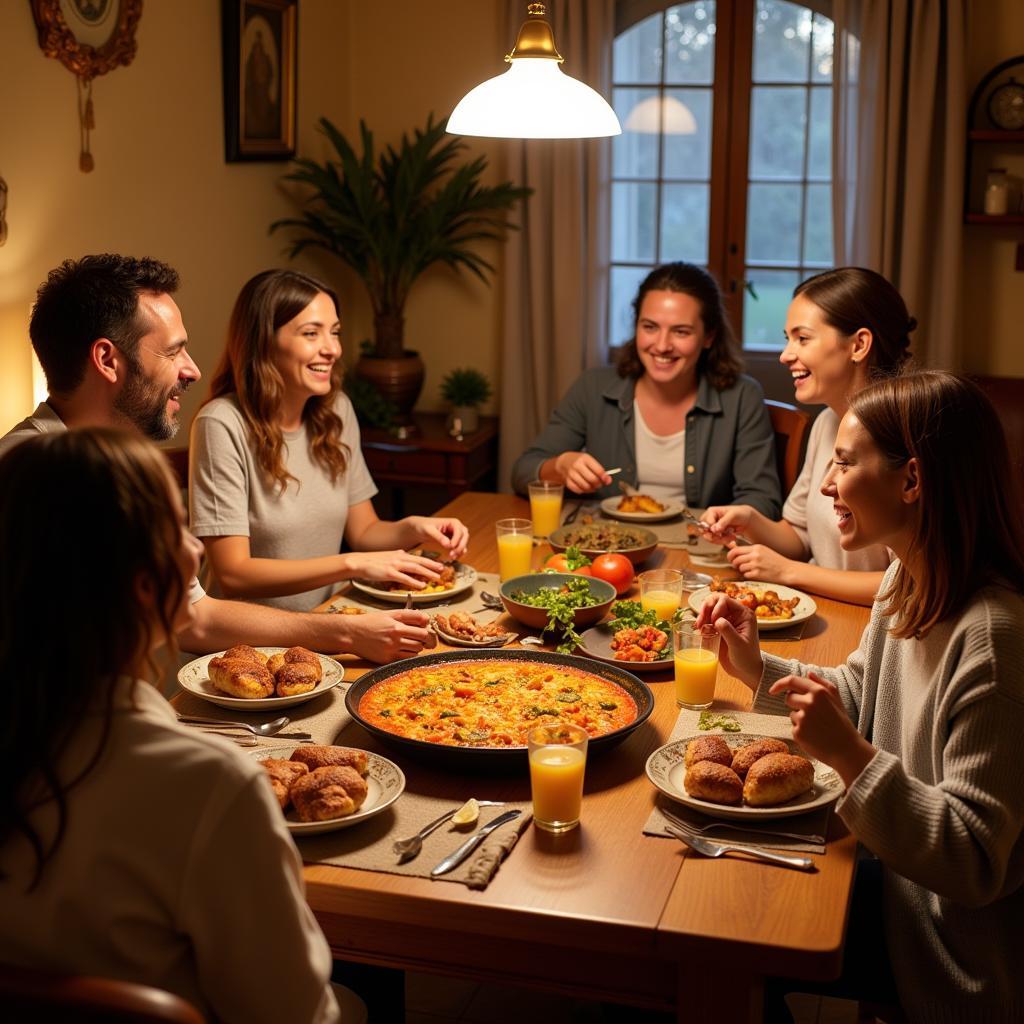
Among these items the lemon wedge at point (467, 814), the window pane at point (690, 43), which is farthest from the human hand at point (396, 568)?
the window pane at point (690, 43)

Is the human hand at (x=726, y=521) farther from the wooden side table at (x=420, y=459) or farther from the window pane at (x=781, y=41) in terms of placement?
the window pane at (x=781, y=41)

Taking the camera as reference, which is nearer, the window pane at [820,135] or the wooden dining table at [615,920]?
the wooden dining table at [615,920]

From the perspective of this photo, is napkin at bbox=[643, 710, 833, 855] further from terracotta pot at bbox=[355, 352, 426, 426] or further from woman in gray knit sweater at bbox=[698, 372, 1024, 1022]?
terracotta pot at bbox=[355, 352, 426, 426]

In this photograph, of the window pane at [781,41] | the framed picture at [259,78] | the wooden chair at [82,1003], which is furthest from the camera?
the window pane at [781,41]

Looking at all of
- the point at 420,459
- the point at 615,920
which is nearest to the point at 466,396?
the point at 420,459

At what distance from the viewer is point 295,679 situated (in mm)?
1953

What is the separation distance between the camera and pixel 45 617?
1.12 meters

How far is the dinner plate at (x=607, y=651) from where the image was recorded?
7.04ft

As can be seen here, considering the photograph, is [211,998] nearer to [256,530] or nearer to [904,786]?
[904,786]

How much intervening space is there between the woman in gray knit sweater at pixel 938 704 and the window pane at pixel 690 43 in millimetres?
3578

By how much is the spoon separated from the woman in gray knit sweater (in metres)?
0.75

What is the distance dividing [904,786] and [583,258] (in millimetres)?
3809

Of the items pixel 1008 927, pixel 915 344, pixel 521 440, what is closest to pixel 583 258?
pixel 521 440

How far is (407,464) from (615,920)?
347cm
